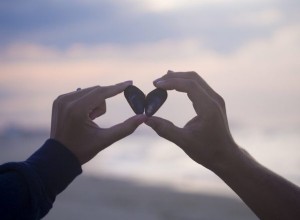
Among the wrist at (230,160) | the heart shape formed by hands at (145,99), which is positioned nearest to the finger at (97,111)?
the heart shape formed by hands at (145,99)

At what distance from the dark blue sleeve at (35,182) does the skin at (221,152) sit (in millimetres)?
599

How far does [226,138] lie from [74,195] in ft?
33.1

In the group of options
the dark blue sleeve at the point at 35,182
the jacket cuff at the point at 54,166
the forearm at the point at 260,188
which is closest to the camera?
the dark blue sleeve at the point at 35,182

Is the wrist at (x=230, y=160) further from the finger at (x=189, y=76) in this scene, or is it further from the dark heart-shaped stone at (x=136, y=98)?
the dark heart-shaped stone at (x=136, y=98)

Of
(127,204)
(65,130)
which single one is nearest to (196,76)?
(65,130)

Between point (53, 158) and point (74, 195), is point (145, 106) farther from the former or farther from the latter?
point (74, 195)

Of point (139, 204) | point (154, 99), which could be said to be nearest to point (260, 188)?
point (154, 99)

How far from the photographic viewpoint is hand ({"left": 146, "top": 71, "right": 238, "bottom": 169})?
2.94 meters

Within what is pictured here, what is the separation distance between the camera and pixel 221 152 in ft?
9.74

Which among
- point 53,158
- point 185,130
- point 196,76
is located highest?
point 196,76

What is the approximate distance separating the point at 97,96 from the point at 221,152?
660 millimetres

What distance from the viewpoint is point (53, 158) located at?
8.46 ft

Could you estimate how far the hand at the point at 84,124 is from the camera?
113 inches

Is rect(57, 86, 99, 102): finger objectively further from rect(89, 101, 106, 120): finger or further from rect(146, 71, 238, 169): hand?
rect(146, 71, 238, 169): hand
